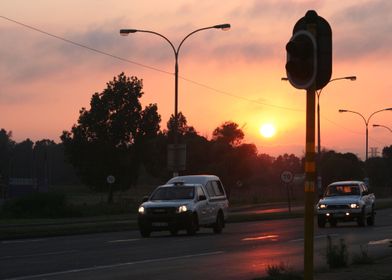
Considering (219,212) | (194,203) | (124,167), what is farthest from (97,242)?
(124,167)

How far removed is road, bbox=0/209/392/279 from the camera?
1462cm

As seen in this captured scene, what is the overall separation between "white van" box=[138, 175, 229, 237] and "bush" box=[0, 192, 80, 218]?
22.7 meters

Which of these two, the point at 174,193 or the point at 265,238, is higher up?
the point at 174,193

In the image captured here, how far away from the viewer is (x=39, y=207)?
52.0m

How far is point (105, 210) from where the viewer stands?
55.4 meters

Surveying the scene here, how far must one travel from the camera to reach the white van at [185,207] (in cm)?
2669

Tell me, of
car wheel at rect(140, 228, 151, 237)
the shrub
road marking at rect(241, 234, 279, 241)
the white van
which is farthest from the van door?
the shrub

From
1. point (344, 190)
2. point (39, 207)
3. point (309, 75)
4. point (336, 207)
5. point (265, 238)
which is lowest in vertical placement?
point (265, 238)

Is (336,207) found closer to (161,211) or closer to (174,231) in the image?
(174,231)

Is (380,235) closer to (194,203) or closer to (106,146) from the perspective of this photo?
(194,203)

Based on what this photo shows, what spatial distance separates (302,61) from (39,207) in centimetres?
4584

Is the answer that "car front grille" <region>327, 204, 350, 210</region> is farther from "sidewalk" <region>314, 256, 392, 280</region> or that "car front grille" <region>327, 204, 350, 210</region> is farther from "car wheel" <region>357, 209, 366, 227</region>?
"sidewalk" <region>314, 256, 392, 280</region>

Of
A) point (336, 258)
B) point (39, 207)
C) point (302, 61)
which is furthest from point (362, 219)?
point (302, 61)

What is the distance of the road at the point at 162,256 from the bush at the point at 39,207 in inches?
967
